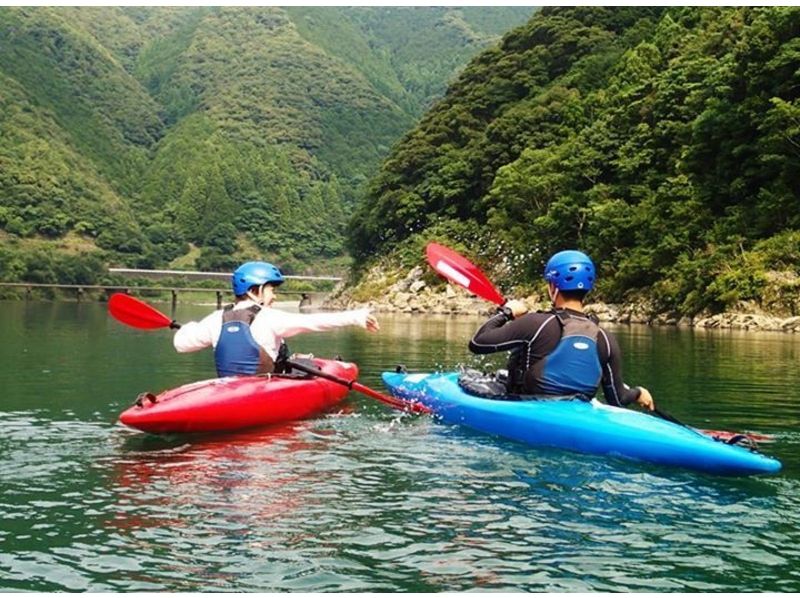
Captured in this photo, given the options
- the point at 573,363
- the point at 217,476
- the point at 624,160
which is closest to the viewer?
→ the point at 217,476

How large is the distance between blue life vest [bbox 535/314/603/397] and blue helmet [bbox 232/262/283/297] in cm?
338

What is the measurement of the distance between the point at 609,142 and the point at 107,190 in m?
118

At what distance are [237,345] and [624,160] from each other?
43.1 m

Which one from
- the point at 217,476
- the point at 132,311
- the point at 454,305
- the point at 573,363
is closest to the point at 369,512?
the point at 217,476

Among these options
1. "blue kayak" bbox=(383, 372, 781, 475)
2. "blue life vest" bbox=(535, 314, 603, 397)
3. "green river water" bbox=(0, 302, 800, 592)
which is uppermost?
"blue life vest" bbox=(535, 314, 603, 397)

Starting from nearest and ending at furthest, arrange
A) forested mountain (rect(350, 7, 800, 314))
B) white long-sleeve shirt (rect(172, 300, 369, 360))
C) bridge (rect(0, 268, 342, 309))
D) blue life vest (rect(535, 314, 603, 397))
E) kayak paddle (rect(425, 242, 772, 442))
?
1. blue life vest (rect(535, 314, 603, 397))
2. white long-sleeve shirt (rect(172, 300, 369, 360))
3. kayak paddle (rect(425, 242, 772, 442))
4. forested mountain (rect(350, 7, 800, 314))
5. bridge (rect(0, 268, 342, 309))

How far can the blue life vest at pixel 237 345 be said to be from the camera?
423 inches

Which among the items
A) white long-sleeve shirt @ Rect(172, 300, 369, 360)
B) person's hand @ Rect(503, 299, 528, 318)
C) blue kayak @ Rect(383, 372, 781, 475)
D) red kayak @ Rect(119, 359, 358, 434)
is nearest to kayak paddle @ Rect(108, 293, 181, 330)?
white long-sleeve shirt @ Rect(172, 300, 369, 360)

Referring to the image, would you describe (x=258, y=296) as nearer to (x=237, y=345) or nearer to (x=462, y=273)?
(x=237, y=345)

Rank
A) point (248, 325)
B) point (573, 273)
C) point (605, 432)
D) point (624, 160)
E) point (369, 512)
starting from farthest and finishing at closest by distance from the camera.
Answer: point (624, 160) < point (248, 325) < point (573, 273) < point (605, 432) < point (369, 512)

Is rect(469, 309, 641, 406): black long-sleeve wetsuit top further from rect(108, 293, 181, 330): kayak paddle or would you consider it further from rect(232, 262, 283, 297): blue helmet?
rect(108, 293, 181, 330): kayak paddle

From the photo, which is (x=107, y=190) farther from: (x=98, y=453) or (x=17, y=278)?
(x=98, y=453)

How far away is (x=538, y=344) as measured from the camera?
9219 mm

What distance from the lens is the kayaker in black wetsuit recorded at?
9078 mm
